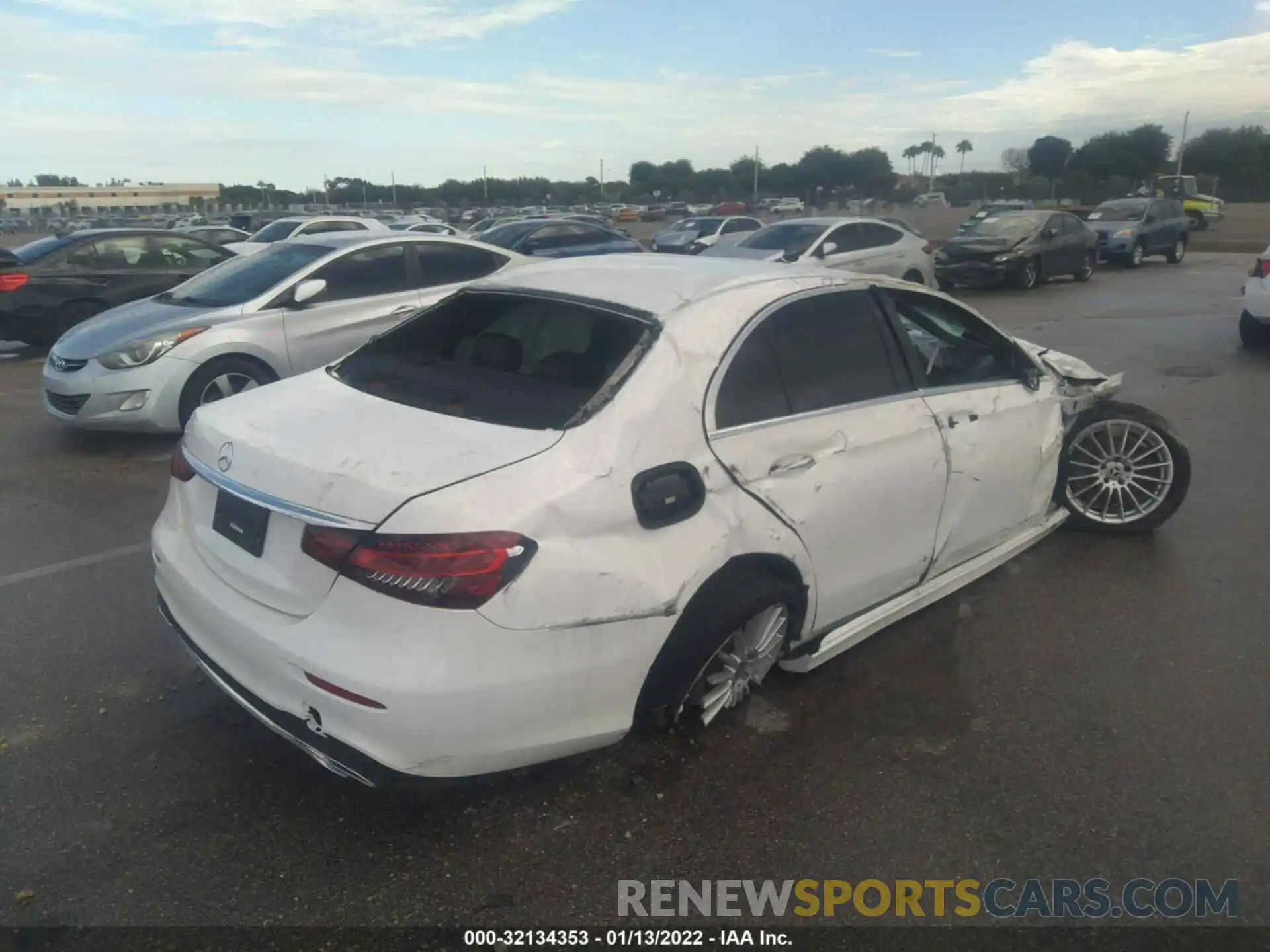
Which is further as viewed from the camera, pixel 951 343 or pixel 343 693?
pixel 951 343

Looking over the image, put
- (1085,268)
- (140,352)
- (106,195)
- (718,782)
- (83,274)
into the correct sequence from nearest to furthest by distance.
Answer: (718,782)
(140,352)
(83,274)
(1085,268)
(106,195)

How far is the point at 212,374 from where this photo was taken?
7051 millimetres

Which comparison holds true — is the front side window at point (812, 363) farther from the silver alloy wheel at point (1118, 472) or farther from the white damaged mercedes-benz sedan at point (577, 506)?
the silver alloy wheel at point (1118, 472)

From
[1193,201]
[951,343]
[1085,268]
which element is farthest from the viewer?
[1193,201]

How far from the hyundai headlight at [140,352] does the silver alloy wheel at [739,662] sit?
209 inches

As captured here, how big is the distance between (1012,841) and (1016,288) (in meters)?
17.7

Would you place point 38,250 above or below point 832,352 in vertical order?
above

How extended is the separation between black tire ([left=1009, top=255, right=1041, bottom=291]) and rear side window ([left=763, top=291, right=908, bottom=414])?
16.1 m

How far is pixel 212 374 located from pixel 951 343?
523cm

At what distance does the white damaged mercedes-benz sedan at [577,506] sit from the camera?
2.54 meters

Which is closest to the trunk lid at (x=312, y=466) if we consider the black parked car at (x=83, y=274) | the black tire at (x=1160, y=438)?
the black tire at (x=1160, y=438)

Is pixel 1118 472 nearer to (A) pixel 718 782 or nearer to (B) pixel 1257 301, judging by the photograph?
(A) pixel 718 782

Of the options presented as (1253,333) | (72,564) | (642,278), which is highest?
(642,278)

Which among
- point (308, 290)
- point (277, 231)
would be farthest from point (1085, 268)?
point (308, 290)
